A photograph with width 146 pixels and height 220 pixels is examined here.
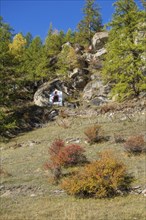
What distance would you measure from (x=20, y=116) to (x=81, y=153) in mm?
20432

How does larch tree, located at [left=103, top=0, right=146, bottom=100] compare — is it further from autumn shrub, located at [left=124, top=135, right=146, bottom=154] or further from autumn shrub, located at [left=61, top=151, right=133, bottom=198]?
autumn shrub, located at [left=61, top=151, right=133, bottom=198]

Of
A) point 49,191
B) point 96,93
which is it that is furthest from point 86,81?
point 49,191

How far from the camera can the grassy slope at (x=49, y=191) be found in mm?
14891

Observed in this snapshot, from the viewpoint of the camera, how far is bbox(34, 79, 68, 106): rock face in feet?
160

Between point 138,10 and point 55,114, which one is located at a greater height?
point 138,10

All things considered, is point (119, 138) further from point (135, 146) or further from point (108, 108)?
point (108, 108)

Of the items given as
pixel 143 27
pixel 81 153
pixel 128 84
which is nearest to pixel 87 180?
pixel 81 153

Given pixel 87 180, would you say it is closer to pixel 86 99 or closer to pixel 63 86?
pixel 86 99

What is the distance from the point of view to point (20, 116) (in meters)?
42.1

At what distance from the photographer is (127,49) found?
39.1m

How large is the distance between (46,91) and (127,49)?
16.5m

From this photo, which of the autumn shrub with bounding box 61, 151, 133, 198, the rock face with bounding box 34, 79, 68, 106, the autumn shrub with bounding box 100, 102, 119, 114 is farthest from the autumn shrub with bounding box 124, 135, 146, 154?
the rock face with bounding box 34, 79, 68, 106

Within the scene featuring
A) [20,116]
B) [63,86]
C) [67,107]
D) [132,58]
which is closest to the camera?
[132,58]

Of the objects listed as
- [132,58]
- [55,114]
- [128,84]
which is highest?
[132,58]
